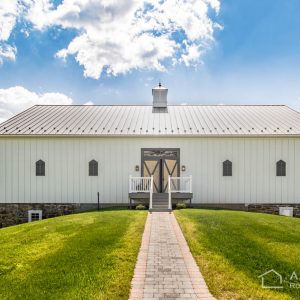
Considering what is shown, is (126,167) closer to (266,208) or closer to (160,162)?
(160,162)

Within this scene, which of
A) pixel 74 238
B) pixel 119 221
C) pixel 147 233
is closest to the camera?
pixel 74 238

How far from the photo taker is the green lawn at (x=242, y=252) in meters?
6.07

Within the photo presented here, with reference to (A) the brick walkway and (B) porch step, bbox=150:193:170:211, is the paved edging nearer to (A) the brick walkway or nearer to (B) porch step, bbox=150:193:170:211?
(A) the brick walkway

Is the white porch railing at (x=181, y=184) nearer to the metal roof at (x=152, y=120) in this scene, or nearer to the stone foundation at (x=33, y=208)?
the metal roof at (x=152, y=120)

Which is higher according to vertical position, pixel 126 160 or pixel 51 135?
pixel 51 135

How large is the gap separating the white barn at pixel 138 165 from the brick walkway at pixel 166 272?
8818 mm

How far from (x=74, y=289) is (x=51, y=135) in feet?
47.4

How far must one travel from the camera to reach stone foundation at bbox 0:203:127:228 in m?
19.2

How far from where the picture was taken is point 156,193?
62.0ft

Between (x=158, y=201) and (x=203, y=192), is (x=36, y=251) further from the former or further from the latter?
(x=203, y=192)

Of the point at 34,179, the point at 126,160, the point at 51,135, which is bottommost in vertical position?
the point at 34,179

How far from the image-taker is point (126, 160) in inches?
761

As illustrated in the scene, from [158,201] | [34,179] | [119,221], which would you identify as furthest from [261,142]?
[34,179]

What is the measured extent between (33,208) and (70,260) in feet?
41.7
